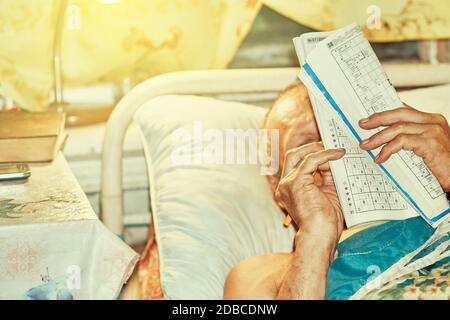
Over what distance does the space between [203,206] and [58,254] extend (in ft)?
1.16

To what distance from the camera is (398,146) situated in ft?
3.47

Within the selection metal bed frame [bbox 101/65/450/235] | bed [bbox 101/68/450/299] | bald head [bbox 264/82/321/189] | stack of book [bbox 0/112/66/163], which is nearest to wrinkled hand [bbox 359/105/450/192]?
bald head [bbox 264/82/321/189]

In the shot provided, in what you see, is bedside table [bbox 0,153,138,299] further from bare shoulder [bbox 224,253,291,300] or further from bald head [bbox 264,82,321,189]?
bald head [bbox 264,82,321,189]

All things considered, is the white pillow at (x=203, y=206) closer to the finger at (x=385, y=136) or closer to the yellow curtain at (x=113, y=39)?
the yellow curtain at (x=113, y=39)

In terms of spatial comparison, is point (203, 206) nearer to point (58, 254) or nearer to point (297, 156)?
point (297, 156)

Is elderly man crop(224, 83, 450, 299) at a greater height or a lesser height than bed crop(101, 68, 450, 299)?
lesser

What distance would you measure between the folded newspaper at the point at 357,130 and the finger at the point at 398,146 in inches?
0.6

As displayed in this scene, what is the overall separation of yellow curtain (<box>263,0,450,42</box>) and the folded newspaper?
458 mm

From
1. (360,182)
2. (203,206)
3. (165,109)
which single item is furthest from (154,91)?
(360,182)

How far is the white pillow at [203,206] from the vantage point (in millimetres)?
1116

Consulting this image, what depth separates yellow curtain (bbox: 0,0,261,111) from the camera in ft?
4.51

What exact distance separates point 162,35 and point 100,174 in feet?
1.09
